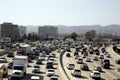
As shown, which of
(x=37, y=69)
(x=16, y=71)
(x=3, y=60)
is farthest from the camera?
(x=3, y=60)

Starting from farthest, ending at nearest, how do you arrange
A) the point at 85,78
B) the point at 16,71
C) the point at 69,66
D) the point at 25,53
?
the point at 25,53, the point at 69,66, the point at 85,78, the point at 16,71

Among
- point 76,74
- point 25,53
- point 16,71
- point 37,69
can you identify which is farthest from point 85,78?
point 25,53

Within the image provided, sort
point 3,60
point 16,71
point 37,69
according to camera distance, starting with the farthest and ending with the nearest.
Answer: point 3,60 → point 37,69 → point 16,71

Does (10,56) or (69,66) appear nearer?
(69,66)

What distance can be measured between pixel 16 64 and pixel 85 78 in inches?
417

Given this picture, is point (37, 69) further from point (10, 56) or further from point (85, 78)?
point (10, 56)

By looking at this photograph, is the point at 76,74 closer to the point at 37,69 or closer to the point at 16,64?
the point at 37,69

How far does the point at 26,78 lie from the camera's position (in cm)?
4412

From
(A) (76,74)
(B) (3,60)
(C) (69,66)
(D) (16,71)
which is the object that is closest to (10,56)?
(B) (3,60)

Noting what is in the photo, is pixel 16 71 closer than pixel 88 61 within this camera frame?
Yes

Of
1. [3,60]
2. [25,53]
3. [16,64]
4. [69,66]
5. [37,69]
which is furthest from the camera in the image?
[25,53]

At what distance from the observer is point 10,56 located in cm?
8094

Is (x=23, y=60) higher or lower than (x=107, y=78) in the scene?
higher

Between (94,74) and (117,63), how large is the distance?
3111cm
